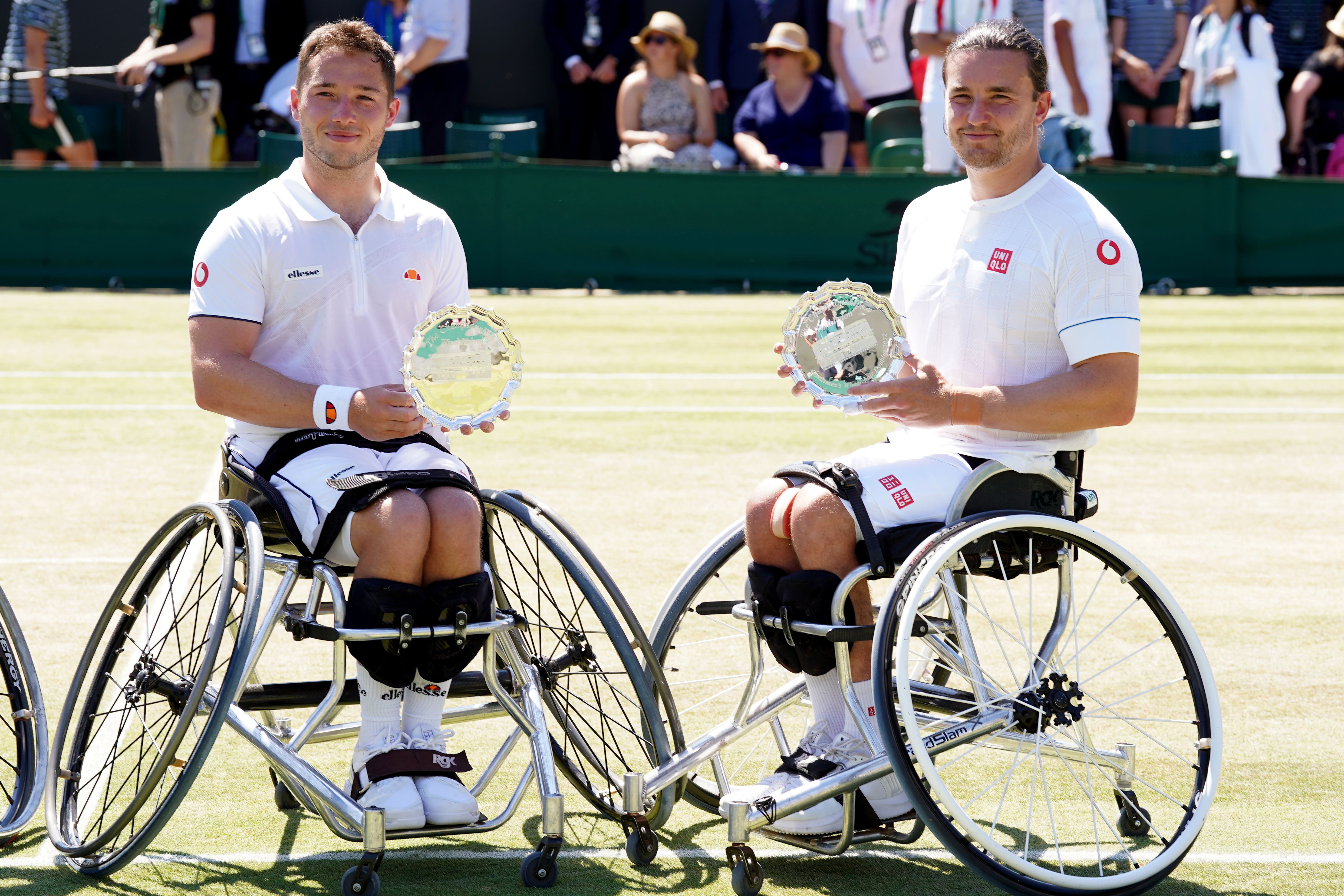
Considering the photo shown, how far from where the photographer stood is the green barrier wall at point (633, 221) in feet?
46.0

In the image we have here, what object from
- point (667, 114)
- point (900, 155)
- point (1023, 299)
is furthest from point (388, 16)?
point (1023, 299)

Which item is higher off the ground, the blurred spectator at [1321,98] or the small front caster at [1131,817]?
the blurred spectator at [1321,98]

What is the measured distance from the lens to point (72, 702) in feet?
12.3

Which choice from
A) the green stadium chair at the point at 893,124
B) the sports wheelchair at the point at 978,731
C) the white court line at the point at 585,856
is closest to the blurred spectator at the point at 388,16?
the green stadium chair at the point at 893,124

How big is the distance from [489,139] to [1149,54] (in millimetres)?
6001

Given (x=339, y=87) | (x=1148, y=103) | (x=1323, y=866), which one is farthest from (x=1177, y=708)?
(x=1148, y=103)

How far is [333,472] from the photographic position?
383 centimetres

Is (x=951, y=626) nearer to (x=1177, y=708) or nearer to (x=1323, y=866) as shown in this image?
(x=1323, y=866)

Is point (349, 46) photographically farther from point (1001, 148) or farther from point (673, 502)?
point (673, 502)

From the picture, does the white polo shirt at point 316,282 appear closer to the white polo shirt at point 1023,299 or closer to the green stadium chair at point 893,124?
the white polo shirt at point 1023,299

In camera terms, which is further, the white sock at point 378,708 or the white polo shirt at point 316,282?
the white polo shirt at point 316,282

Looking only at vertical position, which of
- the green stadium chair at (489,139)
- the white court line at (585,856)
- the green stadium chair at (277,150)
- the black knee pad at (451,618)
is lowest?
the white court line at (585,856)

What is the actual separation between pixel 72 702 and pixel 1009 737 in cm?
196

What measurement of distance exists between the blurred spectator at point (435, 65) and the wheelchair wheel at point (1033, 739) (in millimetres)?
11413
